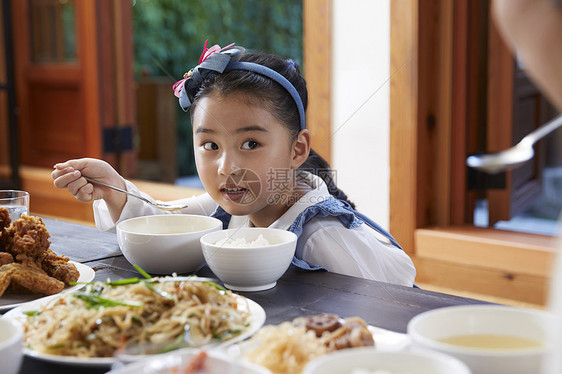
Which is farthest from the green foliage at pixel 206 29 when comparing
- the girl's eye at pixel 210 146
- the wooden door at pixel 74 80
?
the girl's eye at pixel 210 146

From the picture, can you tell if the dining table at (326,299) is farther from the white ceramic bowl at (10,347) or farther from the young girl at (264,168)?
the young girl at (264,168)

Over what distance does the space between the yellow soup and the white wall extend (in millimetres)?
2209

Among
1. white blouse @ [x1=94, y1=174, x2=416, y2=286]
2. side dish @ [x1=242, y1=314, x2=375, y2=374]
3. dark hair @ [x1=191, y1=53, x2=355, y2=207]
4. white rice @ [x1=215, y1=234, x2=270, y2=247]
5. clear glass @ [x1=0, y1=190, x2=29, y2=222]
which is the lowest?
white blouse @ [x1=94, y1=174, x2=416, y2=286]

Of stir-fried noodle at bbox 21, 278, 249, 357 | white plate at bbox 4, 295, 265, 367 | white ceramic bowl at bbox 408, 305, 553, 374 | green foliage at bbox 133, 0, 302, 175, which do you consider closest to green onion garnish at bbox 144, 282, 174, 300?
stir-fried noodle at bbox 21, 278, 249, 357

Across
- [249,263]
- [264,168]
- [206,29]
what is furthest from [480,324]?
[206,29]

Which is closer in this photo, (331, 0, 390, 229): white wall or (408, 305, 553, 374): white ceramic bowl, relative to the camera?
(408, 305, 553, 374): white ceramic bowl

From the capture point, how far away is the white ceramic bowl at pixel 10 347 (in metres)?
0.76

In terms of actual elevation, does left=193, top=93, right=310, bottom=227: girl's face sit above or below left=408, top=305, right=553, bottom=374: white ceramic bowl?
above

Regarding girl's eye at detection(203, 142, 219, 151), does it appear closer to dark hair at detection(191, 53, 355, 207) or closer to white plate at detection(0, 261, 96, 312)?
dark hair at detection(191, 53, 355, 207)

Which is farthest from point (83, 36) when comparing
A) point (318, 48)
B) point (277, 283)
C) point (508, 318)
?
point (508, 318)

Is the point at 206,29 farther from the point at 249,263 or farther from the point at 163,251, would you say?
the point at 249,263

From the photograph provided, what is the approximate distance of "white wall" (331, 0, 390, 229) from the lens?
2916mm

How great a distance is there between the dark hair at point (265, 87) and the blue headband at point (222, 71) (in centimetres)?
1

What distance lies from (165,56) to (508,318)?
21.8 feet
